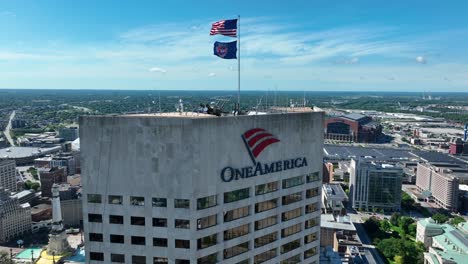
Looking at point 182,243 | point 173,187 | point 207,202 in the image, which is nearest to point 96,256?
point 182,243

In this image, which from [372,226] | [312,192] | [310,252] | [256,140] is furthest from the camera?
[372,226]

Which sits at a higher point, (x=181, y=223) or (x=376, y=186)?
(x=181, y=223)

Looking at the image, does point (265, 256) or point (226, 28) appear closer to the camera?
point (226, 28)

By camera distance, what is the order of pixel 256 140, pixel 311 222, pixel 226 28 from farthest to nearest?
1. pixel 311 222
2. pixel 226 28
3. pixel 256 140

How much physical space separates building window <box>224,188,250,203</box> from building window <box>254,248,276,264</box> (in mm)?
→ 7588

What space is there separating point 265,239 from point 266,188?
6044 millimetres

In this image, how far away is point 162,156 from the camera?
126 feet

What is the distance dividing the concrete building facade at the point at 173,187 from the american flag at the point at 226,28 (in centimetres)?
1016

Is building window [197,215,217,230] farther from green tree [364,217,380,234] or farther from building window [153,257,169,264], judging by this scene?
green tree [364,217,380,234]

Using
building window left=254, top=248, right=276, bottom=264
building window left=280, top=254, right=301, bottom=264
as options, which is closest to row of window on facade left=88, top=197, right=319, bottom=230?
building window left=254, top=248, right=276, bottom=264

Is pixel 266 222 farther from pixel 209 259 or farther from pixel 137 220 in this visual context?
pixel 137 220

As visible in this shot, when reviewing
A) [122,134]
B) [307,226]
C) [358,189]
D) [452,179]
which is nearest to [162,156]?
[122,134]

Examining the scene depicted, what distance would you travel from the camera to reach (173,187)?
38469 mm

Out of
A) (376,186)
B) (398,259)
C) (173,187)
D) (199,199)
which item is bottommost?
(398,259)
